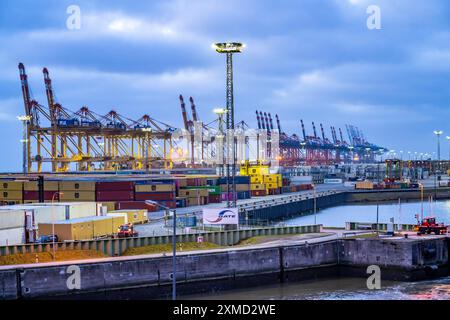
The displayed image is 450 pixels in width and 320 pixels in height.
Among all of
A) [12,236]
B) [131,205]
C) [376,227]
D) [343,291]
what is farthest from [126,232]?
[131,205]

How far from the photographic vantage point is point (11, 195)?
75750mm

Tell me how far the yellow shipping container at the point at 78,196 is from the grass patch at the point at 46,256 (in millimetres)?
29368

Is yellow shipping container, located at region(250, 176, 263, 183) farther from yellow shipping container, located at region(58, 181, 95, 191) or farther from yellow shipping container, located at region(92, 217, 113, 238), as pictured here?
yellow shipping container, located at region(92, 217, 113, 238)

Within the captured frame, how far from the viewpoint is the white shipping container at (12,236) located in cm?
4528

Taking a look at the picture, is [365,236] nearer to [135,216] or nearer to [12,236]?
[135,216]

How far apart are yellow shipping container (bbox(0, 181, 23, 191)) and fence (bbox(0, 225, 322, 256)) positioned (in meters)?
32.0

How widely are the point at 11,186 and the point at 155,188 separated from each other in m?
15.1

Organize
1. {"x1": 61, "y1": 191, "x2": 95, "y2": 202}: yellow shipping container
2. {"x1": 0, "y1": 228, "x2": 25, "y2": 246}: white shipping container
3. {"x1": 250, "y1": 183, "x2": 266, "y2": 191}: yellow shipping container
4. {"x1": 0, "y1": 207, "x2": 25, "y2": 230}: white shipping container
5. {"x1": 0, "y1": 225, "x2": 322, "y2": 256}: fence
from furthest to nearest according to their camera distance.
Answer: {"x1": 250, "y1": 183, "x2": 266, "y2": 191}: yellow shipping container, {"x1": 61, "y1": 191, "x2": 95, "y2": 202}: yellow shipping container, {"x1": 0, "y1": 207, "x2": 25, "y2": 230}: white shipping container, {"x1": 0, "y1": 228, "x2": 25, "y2": 246}: white shipping container, {"x1": 0, "y1": 225, "x2": 322, "y2": 256}: fence

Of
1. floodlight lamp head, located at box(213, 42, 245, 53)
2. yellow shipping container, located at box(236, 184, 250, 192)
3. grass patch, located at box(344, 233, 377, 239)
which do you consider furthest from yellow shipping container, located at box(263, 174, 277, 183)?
floodlight lamp head, located at box(213, 42, 245, 53)

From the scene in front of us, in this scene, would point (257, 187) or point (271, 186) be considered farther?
point (271, 186)

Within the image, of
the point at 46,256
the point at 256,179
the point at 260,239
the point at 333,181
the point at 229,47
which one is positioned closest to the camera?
the point at 46,256

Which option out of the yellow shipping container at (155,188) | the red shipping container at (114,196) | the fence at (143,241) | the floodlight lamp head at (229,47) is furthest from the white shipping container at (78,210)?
the yellow shipping container at (155,188)

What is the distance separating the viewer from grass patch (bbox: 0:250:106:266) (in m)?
41.7
